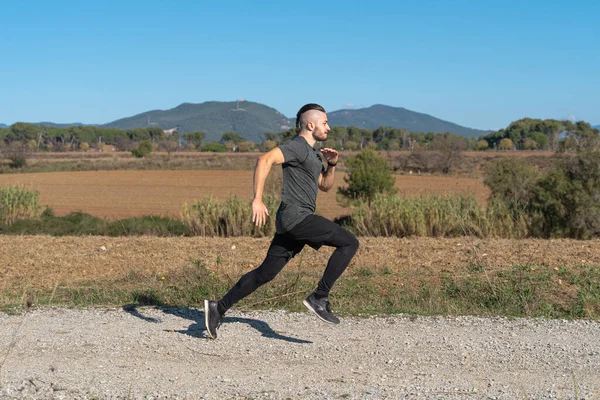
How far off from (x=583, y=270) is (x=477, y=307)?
2650 millimetres

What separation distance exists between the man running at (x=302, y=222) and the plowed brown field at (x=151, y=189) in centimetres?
1447

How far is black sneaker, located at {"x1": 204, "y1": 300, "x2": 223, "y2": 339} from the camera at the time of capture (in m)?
6.48

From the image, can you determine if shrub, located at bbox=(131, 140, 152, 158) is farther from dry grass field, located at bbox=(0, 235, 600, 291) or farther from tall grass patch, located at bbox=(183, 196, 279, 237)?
dry grass field, located at bbox=(0, 235, 600, 291)

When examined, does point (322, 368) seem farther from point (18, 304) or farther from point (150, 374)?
point (18, 304)

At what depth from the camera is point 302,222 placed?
6.21 m

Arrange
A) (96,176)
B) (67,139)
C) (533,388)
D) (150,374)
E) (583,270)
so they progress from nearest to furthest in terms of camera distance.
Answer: (533,388) < (150,374) < (583,270) < (96,176) < (67,139)

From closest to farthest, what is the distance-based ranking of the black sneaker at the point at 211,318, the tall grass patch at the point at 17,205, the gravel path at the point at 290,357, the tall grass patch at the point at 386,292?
the gravel path at the point at 290,357, the black sneaker at the point at 211,318, the tall grass patch at the point at 386,292, the tall grass patch at the point at 17,205

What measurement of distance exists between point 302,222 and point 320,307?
82cm

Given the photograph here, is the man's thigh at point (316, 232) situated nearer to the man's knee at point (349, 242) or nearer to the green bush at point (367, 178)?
the man's knee at point (349, 242)

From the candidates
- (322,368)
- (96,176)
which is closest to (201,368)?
(322,368)

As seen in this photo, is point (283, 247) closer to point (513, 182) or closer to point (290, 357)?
point (290, 357)

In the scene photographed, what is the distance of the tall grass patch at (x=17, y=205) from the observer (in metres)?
21.4

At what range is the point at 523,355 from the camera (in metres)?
5.98

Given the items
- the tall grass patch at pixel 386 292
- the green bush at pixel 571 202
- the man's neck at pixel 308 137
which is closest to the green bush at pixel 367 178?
the green bush at pixel 571 202
